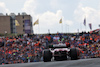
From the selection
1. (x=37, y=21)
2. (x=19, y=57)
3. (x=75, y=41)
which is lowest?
(x=19, y=57)

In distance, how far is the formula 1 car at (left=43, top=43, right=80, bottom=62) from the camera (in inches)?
671

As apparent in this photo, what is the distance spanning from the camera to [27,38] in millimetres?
40781

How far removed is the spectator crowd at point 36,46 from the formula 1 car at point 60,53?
13.5 m

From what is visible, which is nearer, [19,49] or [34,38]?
[19,49]

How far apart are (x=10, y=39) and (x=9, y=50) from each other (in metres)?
4.20

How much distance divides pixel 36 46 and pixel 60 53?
784 inches

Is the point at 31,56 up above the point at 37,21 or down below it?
below

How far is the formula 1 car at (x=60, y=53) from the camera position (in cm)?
1703

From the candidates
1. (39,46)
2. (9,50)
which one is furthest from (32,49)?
A: (9,50)

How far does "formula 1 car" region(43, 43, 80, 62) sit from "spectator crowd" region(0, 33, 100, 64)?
13517 mm

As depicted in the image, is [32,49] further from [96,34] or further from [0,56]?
[96,34]

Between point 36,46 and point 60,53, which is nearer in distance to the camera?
point 60,53

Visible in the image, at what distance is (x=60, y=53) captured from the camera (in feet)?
59.6

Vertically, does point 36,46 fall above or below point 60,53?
above
